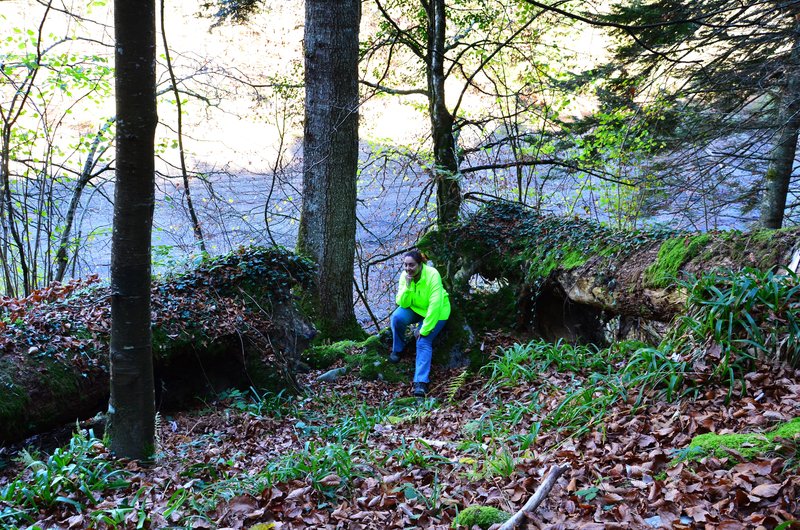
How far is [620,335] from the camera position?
25.5 ft

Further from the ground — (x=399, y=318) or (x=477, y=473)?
(x=399, y=318)

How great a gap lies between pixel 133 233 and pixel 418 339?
175 inches

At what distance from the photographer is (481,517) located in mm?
3150

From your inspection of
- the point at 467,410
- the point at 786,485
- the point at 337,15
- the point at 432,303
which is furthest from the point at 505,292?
the point at 786,485

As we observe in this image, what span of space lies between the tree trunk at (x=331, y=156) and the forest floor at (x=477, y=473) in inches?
156

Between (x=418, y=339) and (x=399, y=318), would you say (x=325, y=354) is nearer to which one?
(x=399, y=318)

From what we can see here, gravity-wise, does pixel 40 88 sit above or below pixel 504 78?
below

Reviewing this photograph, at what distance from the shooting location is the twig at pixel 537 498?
9.87ft

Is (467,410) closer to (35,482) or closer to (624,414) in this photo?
(624,414)

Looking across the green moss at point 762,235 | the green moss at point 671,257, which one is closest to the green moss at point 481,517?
the green moss at point 671,257

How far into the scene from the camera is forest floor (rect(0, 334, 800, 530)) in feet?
9.75

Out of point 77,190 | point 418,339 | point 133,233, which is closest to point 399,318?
point 418,339

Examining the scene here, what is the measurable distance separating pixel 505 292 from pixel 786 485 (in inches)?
232

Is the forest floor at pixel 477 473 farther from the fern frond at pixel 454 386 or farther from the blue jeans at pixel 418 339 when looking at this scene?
the blue jeans at pixel 418 339
